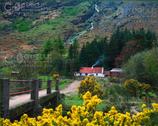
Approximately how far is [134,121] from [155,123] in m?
0.50

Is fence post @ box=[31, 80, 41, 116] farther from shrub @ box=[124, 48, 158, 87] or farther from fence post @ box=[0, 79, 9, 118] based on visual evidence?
shrub @ box=[124, 48, 158, 87]

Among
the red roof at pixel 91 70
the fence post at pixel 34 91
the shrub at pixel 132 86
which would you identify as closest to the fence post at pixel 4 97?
the fence post at pixel 34 91

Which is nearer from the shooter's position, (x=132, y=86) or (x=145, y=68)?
(x=132, y=86)

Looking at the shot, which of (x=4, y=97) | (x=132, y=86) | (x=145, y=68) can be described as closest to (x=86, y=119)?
(x=4, y=97)

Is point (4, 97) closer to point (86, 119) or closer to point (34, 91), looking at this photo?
point (86, 119)

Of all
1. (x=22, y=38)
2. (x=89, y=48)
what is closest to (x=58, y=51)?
(x=89, y=48)

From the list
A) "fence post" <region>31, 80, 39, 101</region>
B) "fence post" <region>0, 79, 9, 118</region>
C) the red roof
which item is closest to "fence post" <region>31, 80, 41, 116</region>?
"fence post" <region>31, 80, 39, 101</region>

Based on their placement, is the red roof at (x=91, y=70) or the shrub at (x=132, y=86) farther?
the red roof at (x=91, y=70)

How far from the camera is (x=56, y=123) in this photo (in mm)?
10180

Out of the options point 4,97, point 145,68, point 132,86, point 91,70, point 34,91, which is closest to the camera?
point 4,97

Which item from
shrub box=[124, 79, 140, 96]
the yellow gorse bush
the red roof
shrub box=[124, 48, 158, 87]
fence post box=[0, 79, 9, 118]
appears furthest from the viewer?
the red roof

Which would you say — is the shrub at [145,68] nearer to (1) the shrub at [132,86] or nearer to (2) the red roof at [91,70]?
(1) the shrub at [132,86]

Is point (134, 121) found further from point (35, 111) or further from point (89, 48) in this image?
point (89, 48)

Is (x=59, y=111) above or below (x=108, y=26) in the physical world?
below
